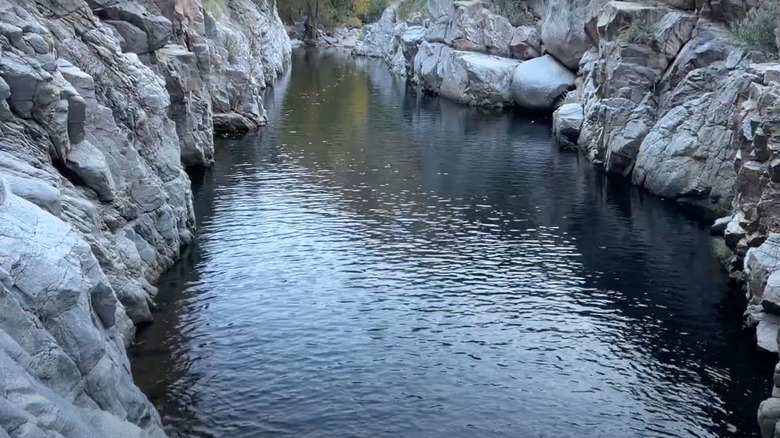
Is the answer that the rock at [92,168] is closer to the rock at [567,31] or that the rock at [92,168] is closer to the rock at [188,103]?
the rock at [188,103]

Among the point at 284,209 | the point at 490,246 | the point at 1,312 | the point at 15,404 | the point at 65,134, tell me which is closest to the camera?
the point at 15,404

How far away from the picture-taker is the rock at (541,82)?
8181cm

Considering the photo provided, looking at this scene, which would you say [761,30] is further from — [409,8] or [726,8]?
[409,8]

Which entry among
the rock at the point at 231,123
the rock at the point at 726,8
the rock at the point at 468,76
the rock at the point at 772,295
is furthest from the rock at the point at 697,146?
the rock at the point at 468,76

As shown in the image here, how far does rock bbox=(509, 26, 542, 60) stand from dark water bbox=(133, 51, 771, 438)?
117ft

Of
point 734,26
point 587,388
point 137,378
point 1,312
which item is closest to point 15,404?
point 1,312

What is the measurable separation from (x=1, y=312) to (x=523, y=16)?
85.3m

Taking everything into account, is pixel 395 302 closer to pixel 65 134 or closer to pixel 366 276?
pixel 366 276

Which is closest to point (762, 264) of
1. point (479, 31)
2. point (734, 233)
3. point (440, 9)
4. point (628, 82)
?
point (734, 233)

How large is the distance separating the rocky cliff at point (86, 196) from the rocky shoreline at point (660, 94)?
1876 centimetres

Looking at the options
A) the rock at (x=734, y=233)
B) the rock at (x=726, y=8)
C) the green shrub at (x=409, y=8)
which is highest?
the green shrub at (x=409, y=8)

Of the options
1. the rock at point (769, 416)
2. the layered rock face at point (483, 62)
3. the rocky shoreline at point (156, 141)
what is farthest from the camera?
the layered rock face at point (483, 62)

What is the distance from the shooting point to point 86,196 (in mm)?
29953

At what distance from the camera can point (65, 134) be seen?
28.6 metres
